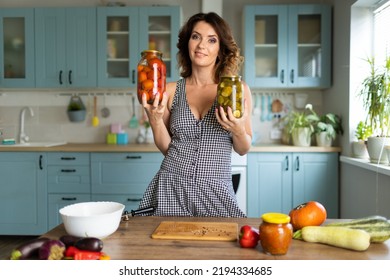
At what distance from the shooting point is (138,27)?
11.2 feet

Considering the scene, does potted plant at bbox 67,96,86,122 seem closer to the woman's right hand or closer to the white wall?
the white wall

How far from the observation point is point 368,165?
2416 millimetres

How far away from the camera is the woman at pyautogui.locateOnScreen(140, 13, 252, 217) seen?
1.39 m

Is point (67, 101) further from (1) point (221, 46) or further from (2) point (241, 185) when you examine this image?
(1) point (221, 46)

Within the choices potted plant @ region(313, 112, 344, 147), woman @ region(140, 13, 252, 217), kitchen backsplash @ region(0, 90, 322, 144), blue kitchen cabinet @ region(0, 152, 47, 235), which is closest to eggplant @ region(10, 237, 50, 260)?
woman @ region(140, 13, 252, 217)

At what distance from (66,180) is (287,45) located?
7.28 feet


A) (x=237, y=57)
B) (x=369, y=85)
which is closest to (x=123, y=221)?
(x=237, y=57)

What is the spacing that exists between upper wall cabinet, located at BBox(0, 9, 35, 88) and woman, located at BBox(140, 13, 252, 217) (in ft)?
7.91

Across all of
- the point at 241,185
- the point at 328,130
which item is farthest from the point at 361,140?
the point at 241,185

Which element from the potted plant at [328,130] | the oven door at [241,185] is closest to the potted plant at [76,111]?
the oven door at [241,185]

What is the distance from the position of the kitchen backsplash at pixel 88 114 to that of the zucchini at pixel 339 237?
2694 millimetres

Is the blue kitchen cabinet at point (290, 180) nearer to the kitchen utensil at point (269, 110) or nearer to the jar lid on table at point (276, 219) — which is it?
the kitchen utensil at point (269, 110)

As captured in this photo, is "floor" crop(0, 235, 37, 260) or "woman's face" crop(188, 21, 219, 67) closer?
"woman's face" crop(188, 21, 219, 67)
